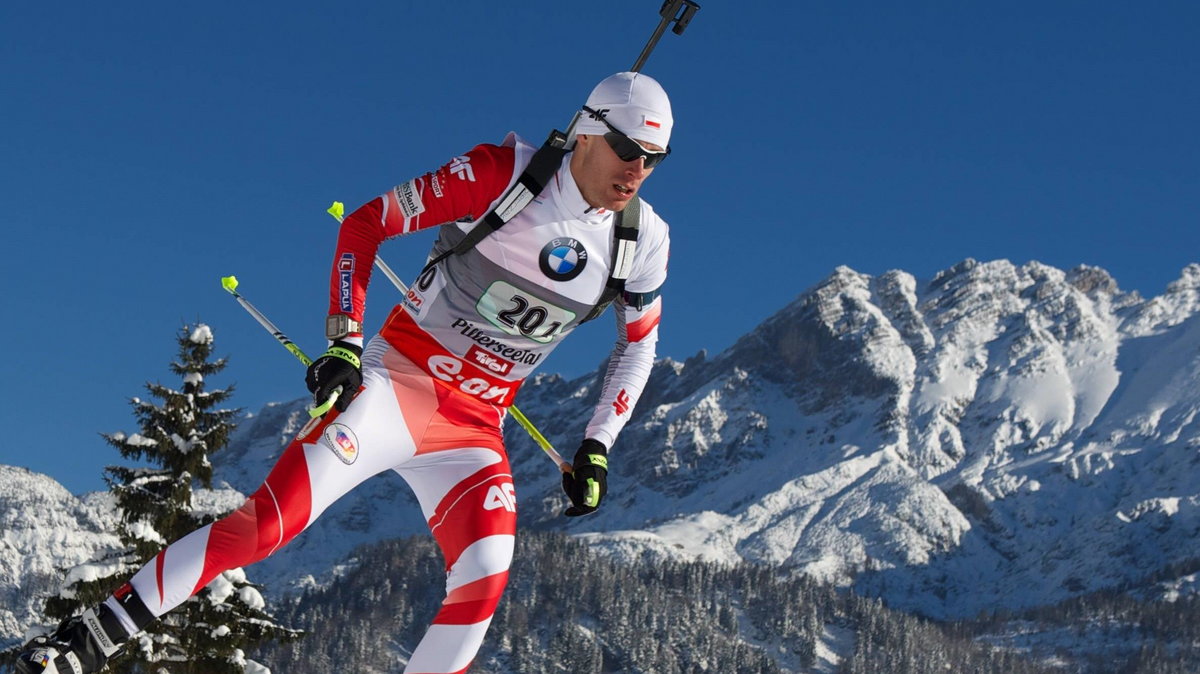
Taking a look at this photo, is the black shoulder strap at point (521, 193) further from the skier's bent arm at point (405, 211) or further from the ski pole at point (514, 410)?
the ski pole at point (514, 410)

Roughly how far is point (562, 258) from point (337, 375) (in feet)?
5.39

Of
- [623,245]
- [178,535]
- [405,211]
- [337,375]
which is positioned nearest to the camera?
[337,375]

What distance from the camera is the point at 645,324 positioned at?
1005 cm

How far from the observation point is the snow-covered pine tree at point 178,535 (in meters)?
21.5

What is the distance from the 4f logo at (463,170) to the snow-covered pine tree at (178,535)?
13.7 m

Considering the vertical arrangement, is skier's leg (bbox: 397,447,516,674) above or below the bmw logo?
below

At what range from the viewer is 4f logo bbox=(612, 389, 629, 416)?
1009 cm

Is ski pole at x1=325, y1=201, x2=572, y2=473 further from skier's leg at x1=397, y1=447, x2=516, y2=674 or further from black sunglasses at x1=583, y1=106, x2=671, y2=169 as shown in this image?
black sunglasses at x1=583, y1=106, x2=671, y2=169

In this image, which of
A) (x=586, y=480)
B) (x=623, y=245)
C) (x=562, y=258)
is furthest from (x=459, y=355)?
(x=623, y=245)

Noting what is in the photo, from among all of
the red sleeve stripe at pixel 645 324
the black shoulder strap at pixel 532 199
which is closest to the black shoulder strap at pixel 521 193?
the black shoulder strap at pixel 532 199

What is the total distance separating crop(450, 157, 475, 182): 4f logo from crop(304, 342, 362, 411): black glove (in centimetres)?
124

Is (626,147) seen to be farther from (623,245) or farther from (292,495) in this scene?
(292,495)

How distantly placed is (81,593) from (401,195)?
1447cm

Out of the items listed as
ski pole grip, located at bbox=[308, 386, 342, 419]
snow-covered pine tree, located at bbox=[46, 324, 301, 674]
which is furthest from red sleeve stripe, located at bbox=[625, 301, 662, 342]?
snow-covered pine tree, located at bbox=[46, 324, 301, 674]
